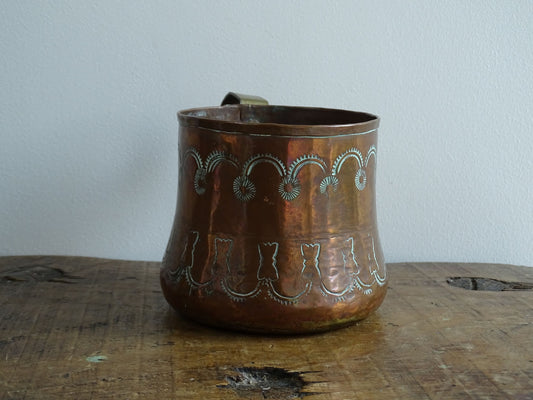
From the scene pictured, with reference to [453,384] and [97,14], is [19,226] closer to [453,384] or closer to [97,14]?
[97,14]

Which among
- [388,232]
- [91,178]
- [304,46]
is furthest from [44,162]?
[388,232]

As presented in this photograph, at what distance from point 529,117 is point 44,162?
0.68 metres

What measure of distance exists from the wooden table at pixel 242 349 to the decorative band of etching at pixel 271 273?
5 cm

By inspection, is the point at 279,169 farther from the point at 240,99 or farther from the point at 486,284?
the point at 486,284

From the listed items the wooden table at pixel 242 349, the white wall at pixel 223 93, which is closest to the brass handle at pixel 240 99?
the white wall at pixel 223 93

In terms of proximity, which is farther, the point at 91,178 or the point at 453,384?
the point at 91,178

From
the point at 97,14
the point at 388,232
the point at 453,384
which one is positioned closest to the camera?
the point at 453,384

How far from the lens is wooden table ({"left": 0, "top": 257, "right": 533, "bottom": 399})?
22.1 inches

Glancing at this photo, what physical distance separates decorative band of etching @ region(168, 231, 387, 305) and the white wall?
29cm

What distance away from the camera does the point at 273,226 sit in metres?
0.64

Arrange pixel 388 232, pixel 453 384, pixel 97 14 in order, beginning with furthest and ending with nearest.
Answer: pixel 388 232
pixel 97 14
pixel 453 384

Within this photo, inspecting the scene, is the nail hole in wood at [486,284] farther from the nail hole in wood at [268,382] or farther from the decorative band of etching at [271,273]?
the nail hole in wood at [268,382]

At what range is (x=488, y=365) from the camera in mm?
613

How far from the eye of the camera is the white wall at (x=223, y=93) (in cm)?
89
